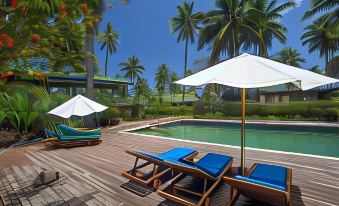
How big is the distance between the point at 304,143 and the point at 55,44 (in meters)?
12.8

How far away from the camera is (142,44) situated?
95.7 m

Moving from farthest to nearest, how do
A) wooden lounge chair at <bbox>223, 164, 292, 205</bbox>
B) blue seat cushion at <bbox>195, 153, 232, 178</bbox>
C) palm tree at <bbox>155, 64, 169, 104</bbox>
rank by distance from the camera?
1. palm tree at <bbox>155, 64, 169, 104</bbox>
2. blue seat cushion at <bbox>195, 153, 232, 178</bbox>
3. wooden lounge chair at <bbox>223, 164, 292, 205</bbox>

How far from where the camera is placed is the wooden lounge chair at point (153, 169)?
438 cm

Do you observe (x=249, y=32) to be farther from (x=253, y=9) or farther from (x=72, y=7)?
(x=72, y=7)

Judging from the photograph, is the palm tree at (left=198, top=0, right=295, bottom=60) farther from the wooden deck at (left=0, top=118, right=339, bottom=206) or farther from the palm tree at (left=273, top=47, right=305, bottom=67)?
the palm tree at (left=273, top=47, right=305, bottom=67)

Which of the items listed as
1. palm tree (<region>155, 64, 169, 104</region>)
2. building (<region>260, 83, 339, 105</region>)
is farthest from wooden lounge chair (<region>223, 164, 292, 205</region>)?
palm tree (<region>155, 64, 169, 104</region>)

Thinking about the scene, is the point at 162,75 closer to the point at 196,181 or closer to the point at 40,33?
the point at 196,181

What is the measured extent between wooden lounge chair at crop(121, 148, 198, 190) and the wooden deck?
272 millimetres

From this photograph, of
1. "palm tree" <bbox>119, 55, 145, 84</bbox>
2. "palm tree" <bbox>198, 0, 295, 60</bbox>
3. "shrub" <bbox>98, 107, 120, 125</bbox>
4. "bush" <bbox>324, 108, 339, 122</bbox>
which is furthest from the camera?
"palm tree" <bbox>119, 55, 145, 84</bbox>

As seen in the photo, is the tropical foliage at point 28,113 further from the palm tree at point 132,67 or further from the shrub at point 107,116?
the palm tree at point 132,67

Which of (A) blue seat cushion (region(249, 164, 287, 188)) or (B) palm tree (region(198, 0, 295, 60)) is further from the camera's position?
(B) palm tree (region(198, 0, 295, 60))

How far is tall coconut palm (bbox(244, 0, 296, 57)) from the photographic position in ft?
76.4

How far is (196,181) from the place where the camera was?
14.3 ft

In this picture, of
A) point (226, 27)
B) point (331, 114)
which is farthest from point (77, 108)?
point (331, 114)
